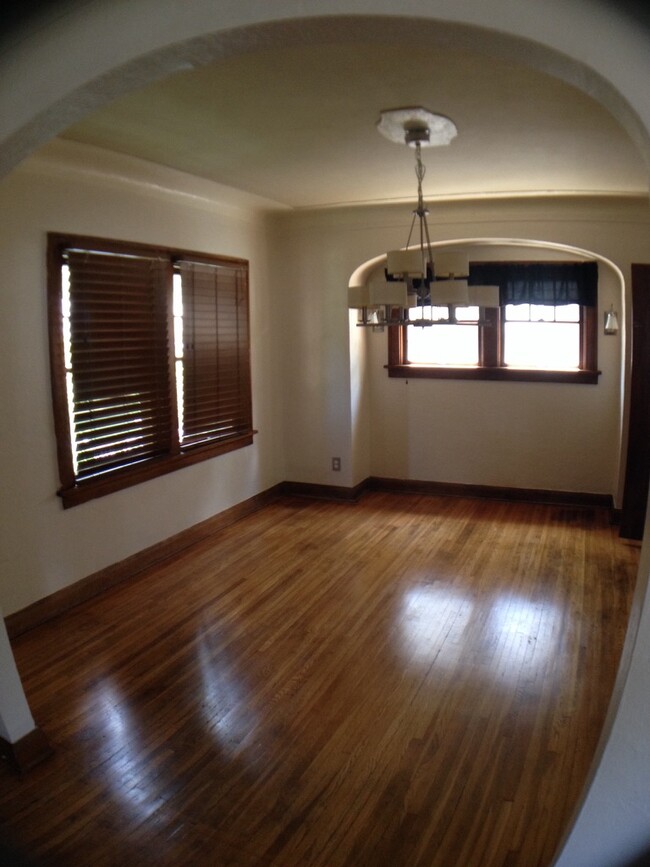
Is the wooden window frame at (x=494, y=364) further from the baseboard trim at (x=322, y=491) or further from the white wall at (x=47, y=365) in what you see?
the white wall at (x=47, y=365)

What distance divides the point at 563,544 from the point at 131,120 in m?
4.17

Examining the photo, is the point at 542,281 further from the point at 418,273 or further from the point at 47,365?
the point at 47,365

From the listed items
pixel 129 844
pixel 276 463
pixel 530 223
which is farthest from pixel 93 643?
pixel 530 223

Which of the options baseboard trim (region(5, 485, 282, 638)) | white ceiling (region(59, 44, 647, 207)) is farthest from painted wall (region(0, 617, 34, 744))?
white ceiling (region(59, 44, 647, 207))

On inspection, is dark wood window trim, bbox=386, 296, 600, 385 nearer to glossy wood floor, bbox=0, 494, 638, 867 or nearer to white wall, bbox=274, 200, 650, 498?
white wall, bbox=274, 200, 650, 498

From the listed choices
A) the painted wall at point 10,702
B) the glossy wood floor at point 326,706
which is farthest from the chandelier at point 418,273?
the painted wall at point 10,702

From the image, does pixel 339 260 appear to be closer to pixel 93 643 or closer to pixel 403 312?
pixel 403 312

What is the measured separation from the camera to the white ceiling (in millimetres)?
2600

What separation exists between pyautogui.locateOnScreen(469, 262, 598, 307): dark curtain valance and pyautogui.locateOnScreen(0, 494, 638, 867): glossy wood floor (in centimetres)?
222

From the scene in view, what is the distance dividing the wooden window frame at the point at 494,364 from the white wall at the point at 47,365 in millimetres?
2097

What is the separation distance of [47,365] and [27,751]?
2111 mm

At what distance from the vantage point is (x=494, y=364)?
6.53m

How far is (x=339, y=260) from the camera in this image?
630cm

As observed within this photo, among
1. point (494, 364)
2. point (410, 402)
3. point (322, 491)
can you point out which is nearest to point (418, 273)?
point (494, 364)
